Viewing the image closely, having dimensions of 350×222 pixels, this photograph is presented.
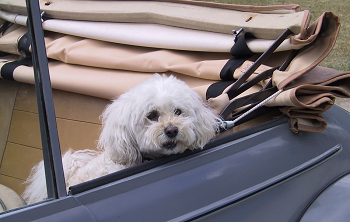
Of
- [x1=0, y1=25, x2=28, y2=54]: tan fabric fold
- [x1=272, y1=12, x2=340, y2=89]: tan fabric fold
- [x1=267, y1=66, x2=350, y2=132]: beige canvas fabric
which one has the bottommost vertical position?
[x1=267, y1=66, x2=350, y2=132]: beige canvas fabric

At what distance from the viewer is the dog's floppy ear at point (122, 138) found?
5.74 feet

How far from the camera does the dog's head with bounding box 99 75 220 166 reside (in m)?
1.71

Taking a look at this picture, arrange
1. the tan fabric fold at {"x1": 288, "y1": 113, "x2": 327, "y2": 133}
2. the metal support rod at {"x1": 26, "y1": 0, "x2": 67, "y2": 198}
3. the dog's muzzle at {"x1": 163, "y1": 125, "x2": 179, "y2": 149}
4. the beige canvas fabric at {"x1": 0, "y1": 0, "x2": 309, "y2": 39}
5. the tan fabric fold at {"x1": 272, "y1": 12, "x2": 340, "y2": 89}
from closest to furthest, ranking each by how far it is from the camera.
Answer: the metal support rod at {"x1": 26, "y1": 0, "x2": 67, "y2": 198}
the dog's muzzle at {"x1": 163, "y1": 125, "x2": 179, "y2": 149}
the tan fabric fold at {"x1": 288, "y1": 113, "x2": 327, "y2": 133}
the tan fabric fold at {"x1": 272, "y1": 12, "x2": 340, "y2": 89}
the beige canvas fabric at {"x1": 0, "y1": 0, "x2": 309, "y2": 39}

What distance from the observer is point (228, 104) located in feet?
6.15

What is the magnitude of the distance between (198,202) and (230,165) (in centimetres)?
22

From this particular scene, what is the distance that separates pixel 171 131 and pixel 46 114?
1.97ft

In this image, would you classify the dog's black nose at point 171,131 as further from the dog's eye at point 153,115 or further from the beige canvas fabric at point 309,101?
the beige canvas fabric at point 309,101

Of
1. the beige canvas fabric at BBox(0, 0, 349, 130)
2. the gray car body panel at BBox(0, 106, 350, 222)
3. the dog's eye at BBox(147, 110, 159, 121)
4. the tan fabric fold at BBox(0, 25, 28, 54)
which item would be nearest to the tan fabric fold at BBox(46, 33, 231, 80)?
the beige canvas fabric at BBox(0, 0, 349, 130)

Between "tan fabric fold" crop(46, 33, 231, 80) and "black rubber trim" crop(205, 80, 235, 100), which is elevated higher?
"tan fabric fold" crop(46, 33, 231, 80)

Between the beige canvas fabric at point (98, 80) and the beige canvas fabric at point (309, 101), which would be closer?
the beige canvas fabric at point (309, 101)

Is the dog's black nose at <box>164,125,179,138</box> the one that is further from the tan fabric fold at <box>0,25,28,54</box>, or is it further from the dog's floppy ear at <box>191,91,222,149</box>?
the tan fabric fold at <box>0,25,28,54</box>

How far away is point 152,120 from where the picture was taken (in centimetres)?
181

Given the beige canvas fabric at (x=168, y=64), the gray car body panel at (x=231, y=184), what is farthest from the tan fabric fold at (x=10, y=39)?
the gray car body panel at (x=231, y=184)

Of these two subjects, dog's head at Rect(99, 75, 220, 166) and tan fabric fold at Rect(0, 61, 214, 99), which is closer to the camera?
dog's head at Rect(99, 75, 220, 166)
